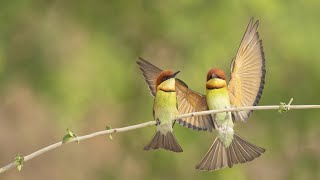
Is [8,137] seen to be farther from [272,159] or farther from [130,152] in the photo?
[272,159]

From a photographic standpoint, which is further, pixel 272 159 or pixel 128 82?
pixel 272 159

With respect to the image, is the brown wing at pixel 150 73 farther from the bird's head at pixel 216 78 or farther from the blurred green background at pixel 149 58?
the blurred green background at pixel 149 58

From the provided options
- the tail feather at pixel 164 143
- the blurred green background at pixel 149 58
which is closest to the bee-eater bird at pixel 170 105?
the tail feather at pixel 164 143

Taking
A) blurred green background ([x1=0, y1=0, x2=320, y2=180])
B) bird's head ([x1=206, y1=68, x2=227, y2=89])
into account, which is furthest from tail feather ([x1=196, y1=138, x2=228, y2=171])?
blurred green background ([x1=0, y1=0, x2=320, y2=180])

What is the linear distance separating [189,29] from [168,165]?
598 mm

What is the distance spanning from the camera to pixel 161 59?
9.93ft

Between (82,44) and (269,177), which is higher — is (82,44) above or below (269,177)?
above

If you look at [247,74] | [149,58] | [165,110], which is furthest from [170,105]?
[149,58]

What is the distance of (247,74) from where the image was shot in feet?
3.29

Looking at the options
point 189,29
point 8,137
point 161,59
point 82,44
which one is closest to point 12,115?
point 8,137

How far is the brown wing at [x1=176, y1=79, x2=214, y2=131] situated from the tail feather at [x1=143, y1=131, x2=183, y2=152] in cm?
3

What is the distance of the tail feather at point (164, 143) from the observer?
944 millimetres

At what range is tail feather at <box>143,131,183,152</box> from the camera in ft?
3.10

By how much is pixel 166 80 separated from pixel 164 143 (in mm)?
101
